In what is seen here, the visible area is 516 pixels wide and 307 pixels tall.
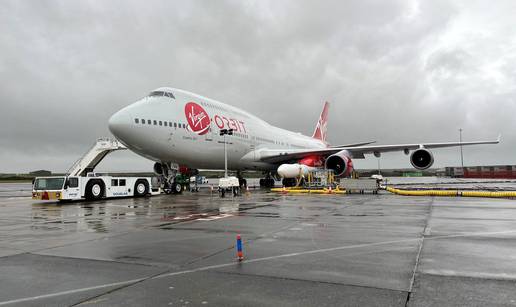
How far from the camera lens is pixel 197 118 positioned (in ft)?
69.6

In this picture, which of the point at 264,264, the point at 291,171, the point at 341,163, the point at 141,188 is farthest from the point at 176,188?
the point at 264,264

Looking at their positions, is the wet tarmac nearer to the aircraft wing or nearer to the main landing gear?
the main landing gear

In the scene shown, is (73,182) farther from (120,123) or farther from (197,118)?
(197,118)

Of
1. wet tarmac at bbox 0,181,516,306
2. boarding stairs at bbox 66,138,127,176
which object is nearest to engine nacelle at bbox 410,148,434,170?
wet tarmac at bbox 0,181,516,306

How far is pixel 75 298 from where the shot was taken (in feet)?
11.9

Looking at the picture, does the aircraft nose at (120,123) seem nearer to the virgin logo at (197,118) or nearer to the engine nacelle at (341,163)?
the virgin logo at (197,118)

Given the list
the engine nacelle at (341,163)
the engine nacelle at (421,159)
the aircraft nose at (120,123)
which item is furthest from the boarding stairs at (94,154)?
the engine nacelle at (421,159)

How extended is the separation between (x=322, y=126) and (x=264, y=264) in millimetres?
42015

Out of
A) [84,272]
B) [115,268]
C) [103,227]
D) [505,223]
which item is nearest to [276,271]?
[115,268]

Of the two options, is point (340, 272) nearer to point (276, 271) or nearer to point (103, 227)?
point (276, 271)

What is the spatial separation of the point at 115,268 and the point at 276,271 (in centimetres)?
221

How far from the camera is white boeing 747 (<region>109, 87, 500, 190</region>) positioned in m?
18.4

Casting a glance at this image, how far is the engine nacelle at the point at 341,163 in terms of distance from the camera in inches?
961

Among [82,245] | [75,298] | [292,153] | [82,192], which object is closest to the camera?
[75,298]
